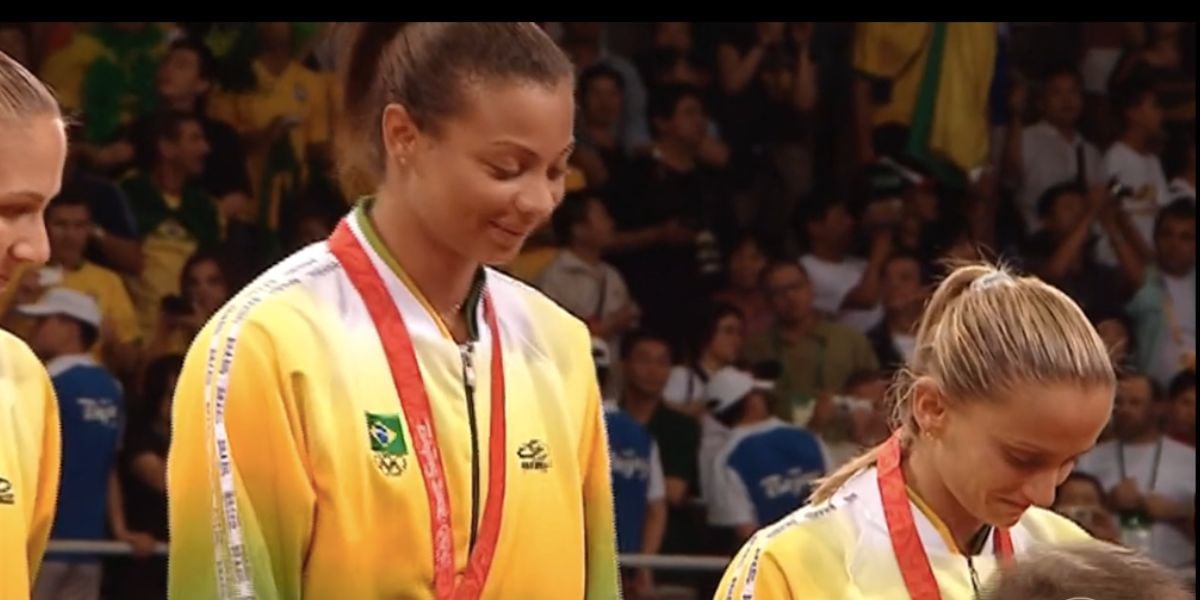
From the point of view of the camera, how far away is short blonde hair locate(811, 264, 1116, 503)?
385 centimetres

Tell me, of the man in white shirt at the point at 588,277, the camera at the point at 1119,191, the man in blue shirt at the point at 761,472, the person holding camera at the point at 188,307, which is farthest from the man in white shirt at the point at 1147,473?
the person holding camera at the point at 188,307

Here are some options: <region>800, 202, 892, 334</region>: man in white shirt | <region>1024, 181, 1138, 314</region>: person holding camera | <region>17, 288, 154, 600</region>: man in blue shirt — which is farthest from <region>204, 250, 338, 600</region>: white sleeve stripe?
<region>1024, 181, 1138, 314</region>: person holding camera

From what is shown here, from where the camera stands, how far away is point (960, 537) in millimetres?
3938

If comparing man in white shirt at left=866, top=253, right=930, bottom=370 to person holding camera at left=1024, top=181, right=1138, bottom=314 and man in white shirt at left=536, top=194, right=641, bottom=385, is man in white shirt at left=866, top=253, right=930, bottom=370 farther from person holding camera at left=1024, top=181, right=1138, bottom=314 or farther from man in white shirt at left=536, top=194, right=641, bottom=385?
man in white shirt at left=536, top=194, right=641, bottom=385

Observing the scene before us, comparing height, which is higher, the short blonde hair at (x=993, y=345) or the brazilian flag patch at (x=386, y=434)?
the short blonde hair at (x=993, y=345)

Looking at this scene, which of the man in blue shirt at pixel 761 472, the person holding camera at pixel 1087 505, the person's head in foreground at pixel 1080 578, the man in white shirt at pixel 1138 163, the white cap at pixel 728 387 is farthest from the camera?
the man in white shirt at pixel 1138 163

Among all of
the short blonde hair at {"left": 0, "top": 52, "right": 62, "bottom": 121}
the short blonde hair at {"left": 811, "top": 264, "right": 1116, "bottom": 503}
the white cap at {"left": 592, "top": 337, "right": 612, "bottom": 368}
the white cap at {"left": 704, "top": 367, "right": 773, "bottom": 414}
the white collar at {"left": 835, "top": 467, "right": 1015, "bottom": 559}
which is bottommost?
the white cap at {"left": 704, "top": 367, "right": 773, "bottom": 414}

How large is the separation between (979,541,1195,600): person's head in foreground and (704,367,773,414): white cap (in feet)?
19.9

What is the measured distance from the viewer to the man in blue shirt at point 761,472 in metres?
8.31

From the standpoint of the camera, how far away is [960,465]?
12.7 feet

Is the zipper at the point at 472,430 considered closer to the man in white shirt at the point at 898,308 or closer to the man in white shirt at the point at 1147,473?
the man in white shirt at the point at 1147,473

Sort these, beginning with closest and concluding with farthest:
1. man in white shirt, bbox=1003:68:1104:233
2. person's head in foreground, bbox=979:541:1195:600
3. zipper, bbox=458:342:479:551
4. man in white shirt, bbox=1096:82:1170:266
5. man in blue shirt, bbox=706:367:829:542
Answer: person's head in foreground, bbox=979:541:1195:600
zipper, bbox=458:342:479:551
man in blue shirt, bbox=706:367:829:542
man in white shirt, bbox=1096:82:1170:266
man in white shirt, bbox=1003:68:1104:233

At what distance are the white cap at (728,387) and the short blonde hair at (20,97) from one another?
546 centimetres

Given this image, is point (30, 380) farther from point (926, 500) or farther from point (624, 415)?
point (624, 415)
